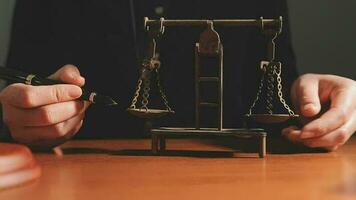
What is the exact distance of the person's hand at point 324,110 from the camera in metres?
1.07

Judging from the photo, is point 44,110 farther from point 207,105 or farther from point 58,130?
point 207,105

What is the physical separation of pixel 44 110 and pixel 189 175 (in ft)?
1.18

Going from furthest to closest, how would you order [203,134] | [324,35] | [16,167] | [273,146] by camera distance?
[324,35]
[273,146]
[203,134]
[16,167]

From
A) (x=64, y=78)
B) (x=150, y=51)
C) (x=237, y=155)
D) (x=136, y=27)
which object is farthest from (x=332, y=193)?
(x=136, y=27)

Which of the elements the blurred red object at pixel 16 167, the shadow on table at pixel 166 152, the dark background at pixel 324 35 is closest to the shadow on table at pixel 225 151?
the shadow on table at pixel 166 152

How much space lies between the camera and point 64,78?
112cm

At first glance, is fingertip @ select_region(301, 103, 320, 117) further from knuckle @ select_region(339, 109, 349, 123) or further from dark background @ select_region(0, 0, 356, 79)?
dark background @ select_region(0, 0, 356, 79)

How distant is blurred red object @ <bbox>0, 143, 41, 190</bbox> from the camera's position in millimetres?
747

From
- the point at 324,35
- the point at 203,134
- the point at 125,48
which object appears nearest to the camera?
the point at 203,134

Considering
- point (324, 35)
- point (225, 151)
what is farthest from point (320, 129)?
point (324, 35)

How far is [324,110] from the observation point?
1181 millimetres

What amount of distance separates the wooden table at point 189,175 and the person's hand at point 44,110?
0.17 ft

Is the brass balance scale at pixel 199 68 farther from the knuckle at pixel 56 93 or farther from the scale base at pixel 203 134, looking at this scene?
the knuckle at pixel 56 93

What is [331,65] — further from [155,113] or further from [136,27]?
[155,113]
